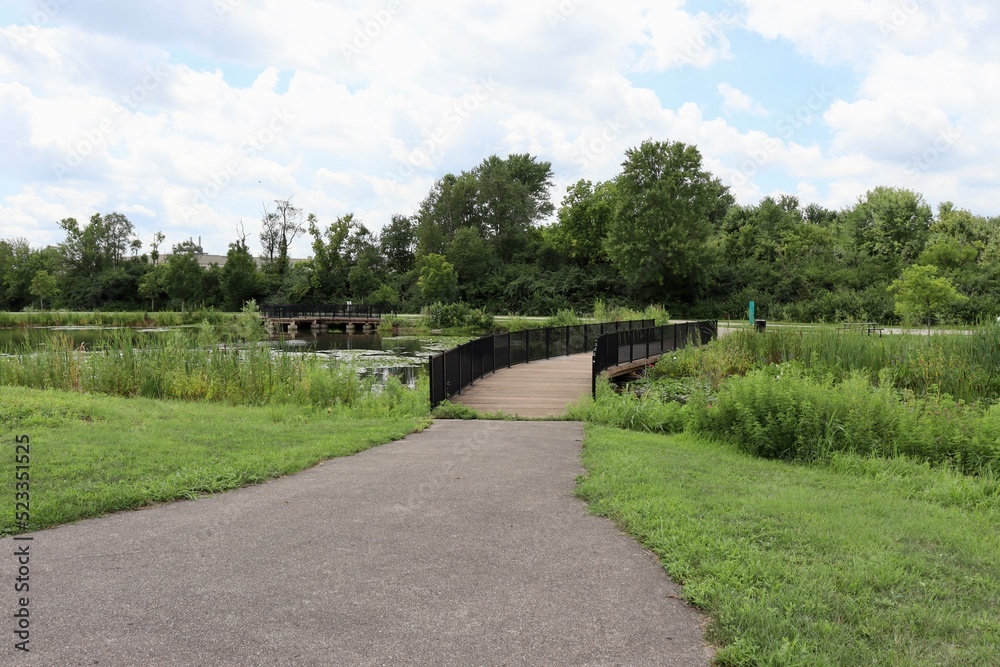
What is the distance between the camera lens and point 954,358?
1218 cm

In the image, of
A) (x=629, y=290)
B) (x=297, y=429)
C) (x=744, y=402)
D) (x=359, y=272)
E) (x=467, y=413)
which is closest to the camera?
(x=744, y=402)

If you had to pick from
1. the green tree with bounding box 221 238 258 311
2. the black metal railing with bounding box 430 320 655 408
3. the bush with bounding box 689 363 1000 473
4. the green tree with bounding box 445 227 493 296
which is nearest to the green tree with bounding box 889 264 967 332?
the black metal railing with bounding box 430 320 655 408

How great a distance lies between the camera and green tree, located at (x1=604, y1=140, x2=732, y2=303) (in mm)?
45125

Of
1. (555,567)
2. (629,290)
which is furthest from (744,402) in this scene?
(629,290)

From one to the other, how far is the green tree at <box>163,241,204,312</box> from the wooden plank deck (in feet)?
174

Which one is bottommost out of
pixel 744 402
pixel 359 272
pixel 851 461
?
pixel 851 461

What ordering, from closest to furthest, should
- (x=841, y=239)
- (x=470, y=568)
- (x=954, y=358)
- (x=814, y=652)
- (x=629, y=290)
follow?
1. (x=814, y=652)
2. (x=470, y=568)
3. (x=954, y=358)
4. (x=629, y=290)
5. (x=841, y=239)

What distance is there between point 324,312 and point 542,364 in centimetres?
3511

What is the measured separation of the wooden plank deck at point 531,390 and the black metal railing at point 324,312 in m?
31.6

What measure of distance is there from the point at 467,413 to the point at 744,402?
15.8 feet

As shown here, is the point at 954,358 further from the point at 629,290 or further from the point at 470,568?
the point at 629,290

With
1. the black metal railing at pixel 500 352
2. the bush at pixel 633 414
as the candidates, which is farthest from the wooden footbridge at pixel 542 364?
the bush at pixel 633 414

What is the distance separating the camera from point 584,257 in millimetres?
58031

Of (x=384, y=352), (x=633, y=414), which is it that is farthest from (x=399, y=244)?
(x=633, y=414)
